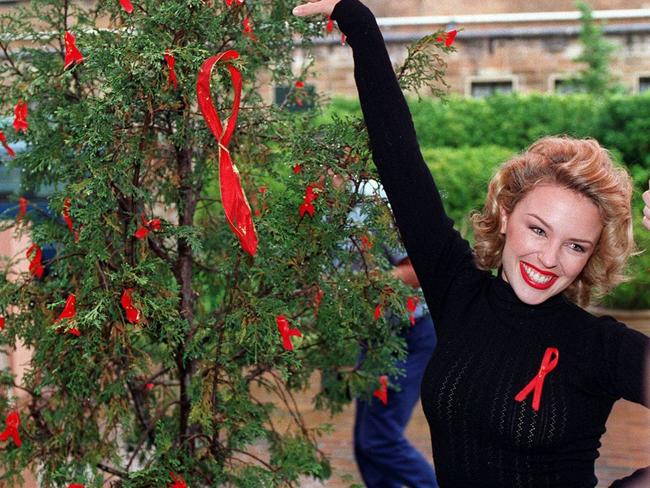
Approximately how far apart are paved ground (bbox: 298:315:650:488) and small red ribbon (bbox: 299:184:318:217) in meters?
3.07

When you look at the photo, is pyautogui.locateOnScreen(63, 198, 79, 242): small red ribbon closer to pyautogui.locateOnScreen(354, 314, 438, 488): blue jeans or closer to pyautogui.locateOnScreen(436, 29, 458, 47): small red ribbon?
pyautogui.locateOnScreen(436, 29, 458, 47): small red ribbon

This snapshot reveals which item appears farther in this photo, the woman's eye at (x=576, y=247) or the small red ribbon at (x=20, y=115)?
the small red ribbon at (x=20, y=115)

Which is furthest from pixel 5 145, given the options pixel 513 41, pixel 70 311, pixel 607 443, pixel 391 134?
pixel 513 41

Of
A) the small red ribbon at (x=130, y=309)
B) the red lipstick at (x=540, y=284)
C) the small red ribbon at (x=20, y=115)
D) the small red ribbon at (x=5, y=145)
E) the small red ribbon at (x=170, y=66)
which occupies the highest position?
the small red ribbon at (x=170, y=66)

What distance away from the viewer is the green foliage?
2703mm

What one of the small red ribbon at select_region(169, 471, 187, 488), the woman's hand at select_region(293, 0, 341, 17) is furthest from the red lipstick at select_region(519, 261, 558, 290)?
the small red ribbon at select_region(169, 471, 187, 488)

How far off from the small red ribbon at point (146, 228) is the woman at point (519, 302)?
67cm

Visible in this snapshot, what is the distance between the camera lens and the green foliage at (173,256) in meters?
2.70

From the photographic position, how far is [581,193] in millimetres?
2451

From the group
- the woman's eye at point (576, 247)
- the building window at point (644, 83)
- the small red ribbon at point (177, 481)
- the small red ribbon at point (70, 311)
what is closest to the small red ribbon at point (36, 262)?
the small red ribbon at point (70, 311)

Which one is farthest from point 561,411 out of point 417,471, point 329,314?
point 417,471

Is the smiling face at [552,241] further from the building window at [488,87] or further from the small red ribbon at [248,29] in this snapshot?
the building window at [488,87]

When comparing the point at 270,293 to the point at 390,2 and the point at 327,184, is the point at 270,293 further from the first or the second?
the point at 390,2

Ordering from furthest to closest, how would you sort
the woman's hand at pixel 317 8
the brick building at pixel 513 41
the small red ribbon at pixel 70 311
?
1. the brick building at pixel 513 41
2. the small red ribbon at pixel 70 311
3. the woman's hand at pixel 317 8
